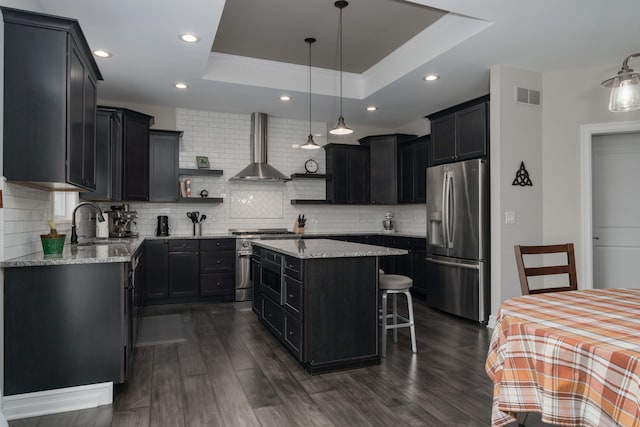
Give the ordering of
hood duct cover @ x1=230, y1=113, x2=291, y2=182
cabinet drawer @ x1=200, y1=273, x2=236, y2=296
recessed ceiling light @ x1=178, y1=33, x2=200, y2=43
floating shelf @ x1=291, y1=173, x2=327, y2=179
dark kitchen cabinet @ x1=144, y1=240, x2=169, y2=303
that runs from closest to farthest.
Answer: recessed ceiling light @ x1=178, y1=33, x2=200, y2=43 < dark kitchen cabinet @ x1=144, y1=240, x2=169, y2=303 < cabinet drawer @ x1=200, y1=273, x2=236, y2=296 < hood duct cover @ x1=230, y1=113, x2=291, y2=182 < floating shelf @ x1=291, y1=173, x2=327, y2=179

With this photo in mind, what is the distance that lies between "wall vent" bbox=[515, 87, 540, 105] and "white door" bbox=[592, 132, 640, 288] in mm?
814

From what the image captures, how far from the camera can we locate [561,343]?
1.39 meters

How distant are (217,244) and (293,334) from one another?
2.73 metres

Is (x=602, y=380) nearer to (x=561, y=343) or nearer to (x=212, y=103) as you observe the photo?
(x=561, y=343)

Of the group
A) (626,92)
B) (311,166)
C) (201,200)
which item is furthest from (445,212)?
(201,200)

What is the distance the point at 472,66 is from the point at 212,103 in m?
3.50

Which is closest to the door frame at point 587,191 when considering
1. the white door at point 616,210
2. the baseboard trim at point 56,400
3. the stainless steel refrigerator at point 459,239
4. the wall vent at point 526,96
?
the white door at point 616,210

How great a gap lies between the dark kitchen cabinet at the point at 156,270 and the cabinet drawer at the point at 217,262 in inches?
18.8

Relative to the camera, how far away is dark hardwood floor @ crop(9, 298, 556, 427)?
2.39m

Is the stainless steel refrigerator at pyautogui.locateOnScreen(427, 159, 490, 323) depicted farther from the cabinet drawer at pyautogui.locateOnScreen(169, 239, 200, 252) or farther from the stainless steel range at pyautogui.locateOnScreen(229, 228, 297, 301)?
the cabinet drawer at pyautogui.locateOnScreen(169, 239, 200, 252)

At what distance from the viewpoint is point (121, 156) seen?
16.6 feet

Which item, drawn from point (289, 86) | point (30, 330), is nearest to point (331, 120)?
point (289, 86)

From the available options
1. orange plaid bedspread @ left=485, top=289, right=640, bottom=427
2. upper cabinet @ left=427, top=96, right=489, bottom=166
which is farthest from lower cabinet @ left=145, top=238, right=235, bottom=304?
orange plaid bedspread @ left=485, top=289, right=640, bottom=427

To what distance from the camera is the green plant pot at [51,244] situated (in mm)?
2791
